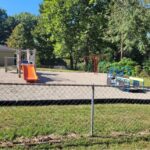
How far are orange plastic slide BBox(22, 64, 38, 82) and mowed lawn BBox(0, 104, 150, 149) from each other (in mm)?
11751

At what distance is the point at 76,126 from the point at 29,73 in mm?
15602

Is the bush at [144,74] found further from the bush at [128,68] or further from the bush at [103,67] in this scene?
the bush at [103,67]

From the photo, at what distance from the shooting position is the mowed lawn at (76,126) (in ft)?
24.4

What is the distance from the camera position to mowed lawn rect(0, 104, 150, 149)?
7.45m

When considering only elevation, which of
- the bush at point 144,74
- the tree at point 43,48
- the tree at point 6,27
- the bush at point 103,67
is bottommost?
the bush at point 144,74

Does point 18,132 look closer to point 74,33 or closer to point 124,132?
point 124,132

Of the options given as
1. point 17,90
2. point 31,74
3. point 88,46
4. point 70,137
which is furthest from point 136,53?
point 70,137

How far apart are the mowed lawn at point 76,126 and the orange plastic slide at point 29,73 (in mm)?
11751

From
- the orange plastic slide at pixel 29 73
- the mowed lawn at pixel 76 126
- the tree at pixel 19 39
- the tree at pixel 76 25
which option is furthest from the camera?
the tree at pixel 19 39

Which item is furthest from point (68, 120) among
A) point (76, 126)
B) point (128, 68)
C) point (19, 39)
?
point (19, 39)

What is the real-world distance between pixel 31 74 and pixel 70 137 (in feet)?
53.1

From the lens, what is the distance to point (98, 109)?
10898 mm

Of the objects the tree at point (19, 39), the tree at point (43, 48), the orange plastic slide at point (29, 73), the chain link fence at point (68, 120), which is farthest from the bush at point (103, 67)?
the chain link fence at point (68, 120)

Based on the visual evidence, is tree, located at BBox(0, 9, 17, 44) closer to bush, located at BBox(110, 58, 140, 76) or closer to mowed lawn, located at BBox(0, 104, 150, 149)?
bush, located at BBox(110, 58, 140, 76)
